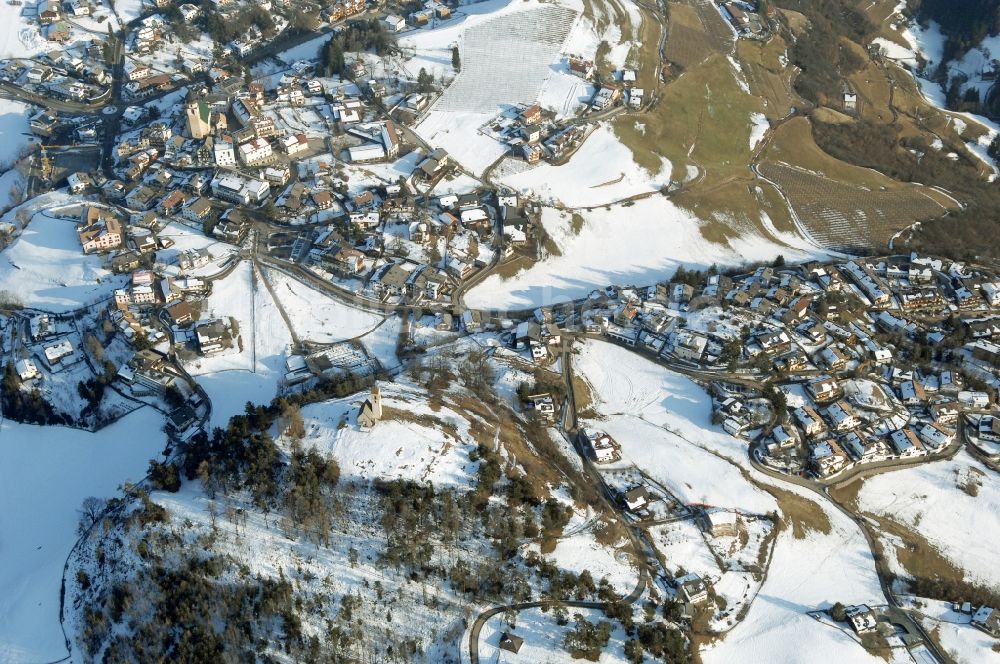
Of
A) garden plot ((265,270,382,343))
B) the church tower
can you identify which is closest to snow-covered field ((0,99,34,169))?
the church tower

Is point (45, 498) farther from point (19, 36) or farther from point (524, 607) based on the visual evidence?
point (19, 36)

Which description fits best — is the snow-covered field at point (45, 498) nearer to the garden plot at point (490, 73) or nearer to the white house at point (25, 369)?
the white house at point (25, 369)

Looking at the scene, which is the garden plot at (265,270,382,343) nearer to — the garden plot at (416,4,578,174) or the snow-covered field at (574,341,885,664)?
the snow-covered field at (574,341,885,664)

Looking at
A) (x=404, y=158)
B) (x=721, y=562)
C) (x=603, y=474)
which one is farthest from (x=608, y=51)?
(x=721, y=562)

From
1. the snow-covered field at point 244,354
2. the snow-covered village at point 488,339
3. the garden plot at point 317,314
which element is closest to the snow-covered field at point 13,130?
the snow-covered village at point 488,339

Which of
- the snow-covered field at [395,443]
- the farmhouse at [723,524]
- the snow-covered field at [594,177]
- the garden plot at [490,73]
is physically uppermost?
the garden plot at [490,73]

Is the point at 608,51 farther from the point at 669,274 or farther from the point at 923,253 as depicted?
the point at 923,253
